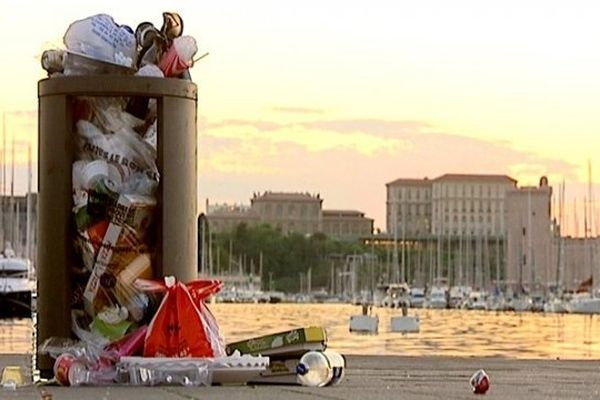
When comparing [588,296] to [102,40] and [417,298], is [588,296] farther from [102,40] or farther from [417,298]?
[102,40]

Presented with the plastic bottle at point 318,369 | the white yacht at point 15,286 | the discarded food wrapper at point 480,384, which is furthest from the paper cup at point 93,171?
the white yacht at point 15,286

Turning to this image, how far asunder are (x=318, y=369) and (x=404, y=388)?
0.48 metres

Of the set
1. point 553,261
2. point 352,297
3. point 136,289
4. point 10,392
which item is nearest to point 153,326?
point 136,289

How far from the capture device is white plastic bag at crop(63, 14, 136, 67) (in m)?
9.08

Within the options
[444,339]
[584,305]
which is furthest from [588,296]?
[444,339]

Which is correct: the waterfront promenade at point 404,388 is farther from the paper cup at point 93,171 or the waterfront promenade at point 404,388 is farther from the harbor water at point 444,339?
the harbor water at point 444,339

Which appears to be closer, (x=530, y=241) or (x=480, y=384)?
(x=480, y=384)

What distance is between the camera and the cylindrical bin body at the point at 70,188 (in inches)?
357

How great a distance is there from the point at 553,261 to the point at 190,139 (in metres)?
158

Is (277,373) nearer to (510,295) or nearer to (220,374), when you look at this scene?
(220,374)

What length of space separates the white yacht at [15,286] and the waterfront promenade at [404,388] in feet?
193

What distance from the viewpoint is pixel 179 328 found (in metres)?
8.55

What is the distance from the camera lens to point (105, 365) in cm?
863

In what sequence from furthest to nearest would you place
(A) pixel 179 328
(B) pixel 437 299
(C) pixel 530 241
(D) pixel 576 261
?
1. (C) pixel 530 241
2. (D) pixel 576 261
3. (B) pixel 437 299
4. (A) pixel 179 328
